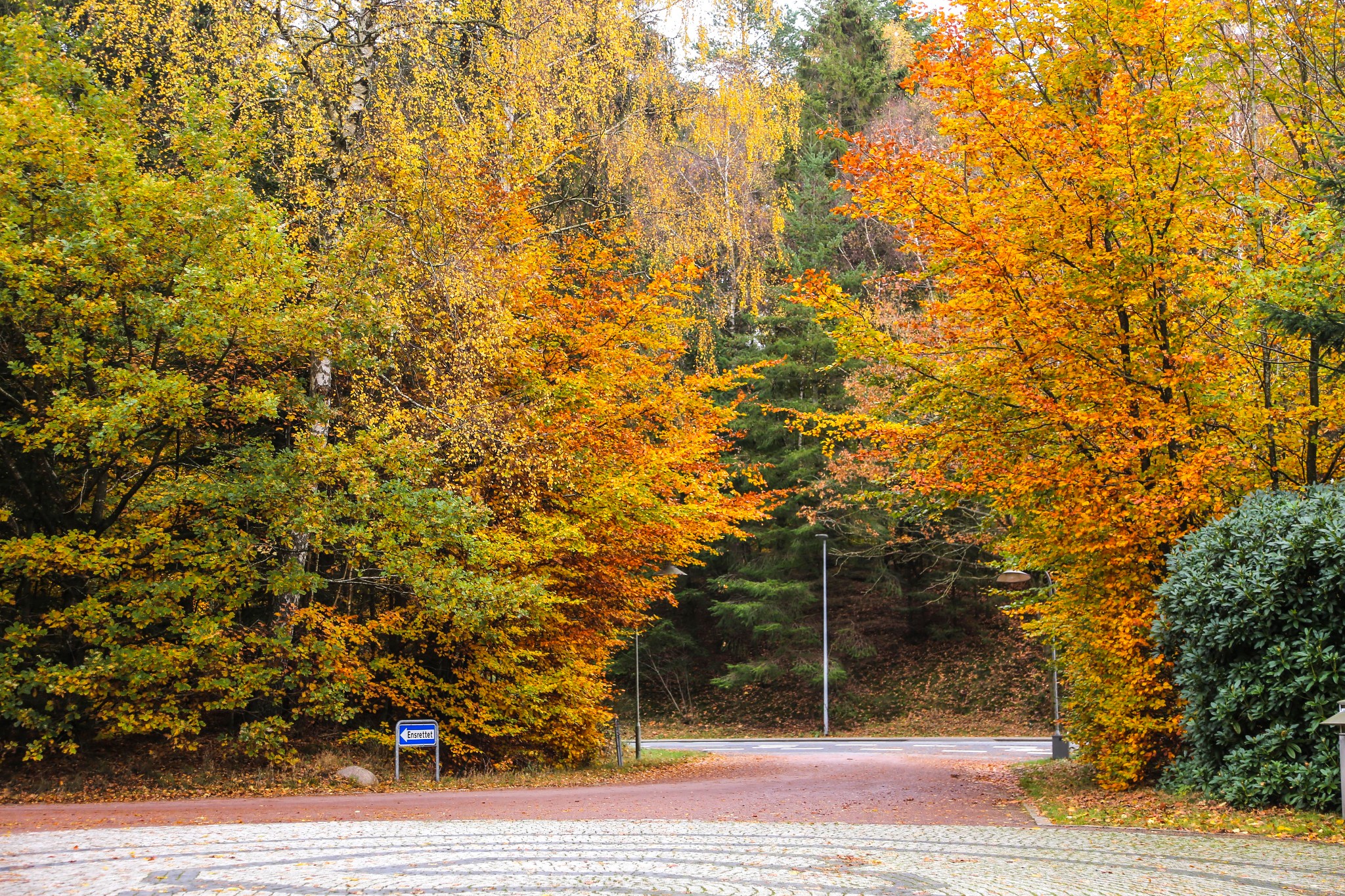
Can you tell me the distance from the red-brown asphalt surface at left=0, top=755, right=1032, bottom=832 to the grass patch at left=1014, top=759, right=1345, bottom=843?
1.76 ft

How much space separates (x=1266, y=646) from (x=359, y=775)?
37.9 feet

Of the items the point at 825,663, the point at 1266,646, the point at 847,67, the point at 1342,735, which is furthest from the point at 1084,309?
the point at 847,67

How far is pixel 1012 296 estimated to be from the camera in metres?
12.9

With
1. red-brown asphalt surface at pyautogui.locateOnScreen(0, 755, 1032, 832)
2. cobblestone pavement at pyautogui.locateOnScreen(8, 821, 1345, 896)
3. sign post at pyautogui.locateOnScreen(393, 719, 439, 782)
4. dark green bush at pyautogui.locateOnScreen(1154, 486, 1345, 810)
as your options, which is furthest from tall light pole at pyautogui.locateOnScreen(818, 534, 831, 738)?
cobblestone pavement at pyautogui.locateOnScreen(8, 821, 1345, 896)

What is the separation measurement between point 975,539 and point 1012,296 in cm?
1259

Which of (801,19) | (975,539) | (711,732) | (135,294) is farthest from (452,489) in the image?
(801,19)

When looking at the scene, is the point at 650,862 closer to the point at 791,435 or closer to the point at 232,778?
the point at 232,778

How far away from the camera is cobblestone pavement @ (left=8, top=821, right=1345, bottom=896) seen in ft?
22.6

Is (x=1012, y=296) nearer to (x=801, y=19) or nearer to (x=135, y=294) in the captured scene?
(x=135, y=294)

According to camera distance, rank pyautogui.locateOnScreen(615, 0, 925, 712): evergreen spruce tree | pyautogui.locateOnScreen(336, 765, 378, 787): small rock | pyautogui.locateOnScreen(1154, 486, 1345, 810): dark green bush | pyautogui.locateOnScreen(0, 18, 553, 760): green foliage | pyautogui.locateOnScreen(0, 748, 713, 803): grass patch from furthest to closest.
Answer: pyautogui.locateOnScreen(615, 0, 925, 712): evergreen spruce tree < pyautogui.locateOnScreen(336, 765, 378, 787): small rock < pyautogui.locateOnScreen(0, 748, 713, 803): grass patch < pyautogui.locateOnScreen(0, 18, 553, 760): green foliage < pyautogui.locateOnScreen(1154, 486, 1345, 810): dark green bush

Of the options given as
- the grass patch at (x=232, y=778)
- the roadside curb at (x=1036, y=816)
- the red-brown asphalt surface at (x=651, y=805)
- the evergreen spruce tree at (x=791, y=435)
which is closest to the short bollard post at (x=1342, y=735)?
the roadside curb at (x=1036, y=816)

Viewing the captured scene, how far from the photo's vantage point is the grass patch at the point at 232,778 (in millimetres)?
13547

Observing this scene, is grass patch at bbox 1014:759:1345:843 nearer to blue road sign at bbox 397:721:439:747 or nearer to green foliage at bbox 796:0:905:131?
blue road sign at bbox 397:721:439:747

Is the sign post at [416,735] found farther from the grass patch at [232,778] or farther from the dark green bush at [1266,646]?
the dark green bush at [1266,646]
